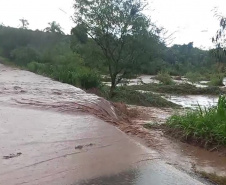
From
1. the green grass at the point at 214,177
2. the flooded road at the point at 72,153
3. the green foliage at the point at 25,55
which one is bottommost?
the green grass at the point at 214,177

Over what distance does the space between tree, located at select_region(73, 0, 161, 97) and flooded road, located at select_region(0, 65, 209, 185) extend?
31.4ft

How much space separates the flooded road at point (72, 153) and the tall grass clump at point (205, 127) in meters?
1.13

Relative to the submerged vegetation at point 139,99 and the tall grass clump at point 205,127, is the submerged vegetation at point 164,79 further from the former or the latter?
the tall grass clump at point 205,127

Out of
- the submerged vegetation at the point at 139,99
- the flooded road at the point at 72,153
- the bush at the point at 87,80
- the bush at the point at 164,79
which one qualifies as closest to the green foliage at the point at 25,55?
the bush at the point at 164,79

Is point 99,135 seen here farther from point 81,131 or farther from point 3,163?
Result: point 3,163

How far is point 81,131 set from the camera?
20.1 ft

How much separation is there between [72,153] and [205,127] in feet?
8.73


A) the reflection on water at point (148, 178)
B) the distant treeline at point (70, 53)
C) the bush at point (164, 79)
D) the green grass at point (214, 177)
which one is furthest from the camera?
the bush at point (164, 79)

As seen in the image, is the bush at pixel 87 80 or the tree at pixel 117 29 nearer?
the bush at pixel 87 80

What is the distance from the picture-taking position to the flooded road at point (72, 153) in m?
3.98

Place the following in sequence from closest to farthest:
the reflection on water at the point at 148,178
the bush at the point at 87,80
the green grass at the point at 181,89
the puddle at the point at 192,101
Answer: the reflection on water at the point at 148,178 < the bush at the point at 87,80 < the puddle at the point at 192,101 < the green grass at the point at 181,89

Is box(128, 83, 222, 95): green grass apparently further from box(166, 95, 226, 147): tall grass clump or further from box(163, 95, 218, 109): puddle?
box(166, 95, 226, 147): tall grass clump

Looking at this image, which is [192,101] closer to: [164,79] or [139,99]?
[139,99]

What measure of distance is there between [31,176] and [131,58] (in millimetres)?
13834
